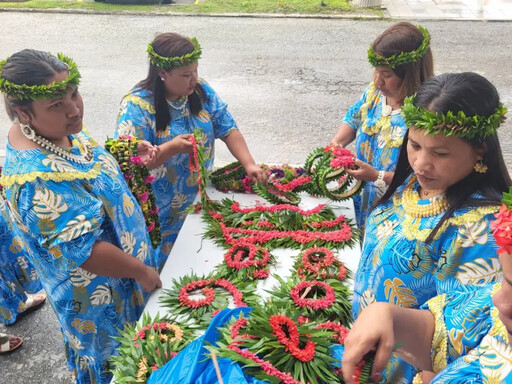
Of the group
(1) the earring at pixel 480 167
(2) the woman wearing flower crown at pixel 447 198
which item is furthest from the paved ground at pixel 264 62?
(1) the earring at pixel 480 167

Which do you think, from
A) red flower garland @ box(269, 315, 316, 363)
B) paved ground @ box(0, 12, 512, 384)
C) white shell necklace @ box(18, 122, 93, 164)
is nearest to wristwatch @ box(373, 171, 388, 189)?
red flower garland @ box(269, 315, 316, 363)

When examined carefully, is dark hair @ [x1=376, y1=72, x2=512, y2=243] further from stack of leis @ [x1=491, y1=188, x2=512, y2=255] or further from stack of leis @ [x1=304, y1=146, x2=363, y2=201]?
stack of leis @ [x1=304, y1=146, x2=363, y2=201]

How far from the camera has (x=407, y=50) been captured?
8.46ft

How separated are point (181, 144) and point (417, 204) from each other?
58.5 inches

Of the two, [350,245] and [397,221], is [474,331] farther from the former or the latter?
[350,245]

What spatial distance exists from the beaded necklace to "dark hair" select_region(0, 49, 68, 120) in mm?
1597

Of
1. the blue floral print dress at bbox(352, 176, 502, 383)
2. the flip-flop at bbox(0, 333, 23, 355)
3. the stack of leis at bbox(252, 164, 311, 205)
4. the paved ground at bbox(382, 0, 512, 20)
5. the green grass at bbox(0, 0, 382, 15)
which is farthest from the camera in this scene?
the green grass at bbox(0, 0, 382, 15)

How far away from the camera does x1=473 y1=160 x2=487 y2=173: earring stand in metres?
1.68

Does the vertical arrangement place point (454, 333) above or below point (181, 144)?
above

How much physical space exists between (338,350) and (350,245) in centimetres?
87

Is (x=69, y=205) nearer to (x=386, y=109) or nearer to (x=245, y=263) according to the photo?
(x=245, y=263)

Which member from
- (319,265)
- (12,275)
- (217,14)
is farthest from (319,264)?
(217,14)

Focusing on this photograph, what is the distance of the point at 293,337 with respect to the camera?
1.80m

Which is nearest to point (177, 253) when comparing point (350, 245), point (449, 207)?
point (350, 245)
